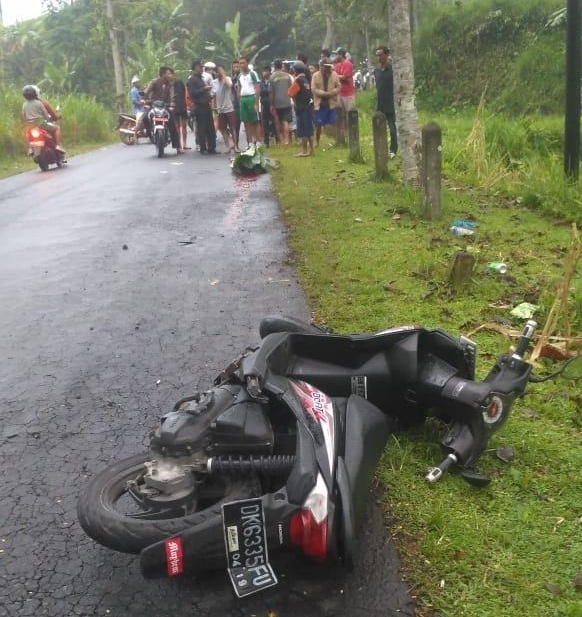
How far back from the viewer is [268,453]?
9.00ft

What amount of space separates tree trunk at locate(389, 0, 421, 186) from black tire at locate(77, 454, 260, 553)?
726 cm

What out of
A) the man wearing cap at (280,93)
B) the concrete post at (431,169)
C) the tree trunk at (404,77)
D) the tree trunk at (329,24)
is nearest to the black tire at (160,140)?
the man wearing cap at (280,93)

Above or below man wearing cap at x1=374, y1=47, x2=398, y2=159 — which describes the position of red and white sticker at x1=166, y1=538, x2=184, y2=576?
below

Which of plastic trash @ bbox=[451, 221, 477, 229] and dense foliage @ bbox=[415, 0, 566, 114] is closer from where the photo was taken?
plastic trash @ bbox=[451, 221, 477, 229]

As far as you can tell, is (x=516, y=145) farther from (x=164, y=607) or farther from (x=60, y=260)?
(x=164, y=607)

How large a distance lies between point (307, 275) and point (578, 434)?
10.7ft

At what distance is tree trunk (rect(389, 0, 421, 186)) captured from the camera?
8.97 meters

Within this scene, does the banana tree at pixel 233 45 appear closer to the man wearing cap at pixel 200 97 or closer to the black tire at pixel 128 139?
the black tire at pixel 128 139

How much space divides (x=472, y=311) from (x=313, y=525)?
10.4 ft

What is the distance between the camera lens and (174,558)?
94.8 inches

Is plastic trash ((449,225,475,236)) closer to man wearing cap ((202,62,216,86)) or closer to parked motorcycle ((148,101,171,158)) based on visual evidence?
man wearing cap ((202,62,216,86))

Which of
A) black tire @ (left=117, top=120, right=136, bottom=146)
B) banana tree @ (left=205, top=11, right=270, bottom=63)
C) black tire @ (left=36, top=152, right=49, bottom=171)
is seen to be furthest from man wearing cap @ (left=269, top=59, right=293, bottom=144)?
banana tree @ (left=205, top=11, right=270, bottom=63)

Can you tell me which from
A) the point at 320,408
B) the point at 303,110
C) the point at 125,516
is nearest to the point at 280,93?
the point at 303,110

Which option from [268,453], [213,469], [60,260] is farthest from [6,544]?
[60,260]
